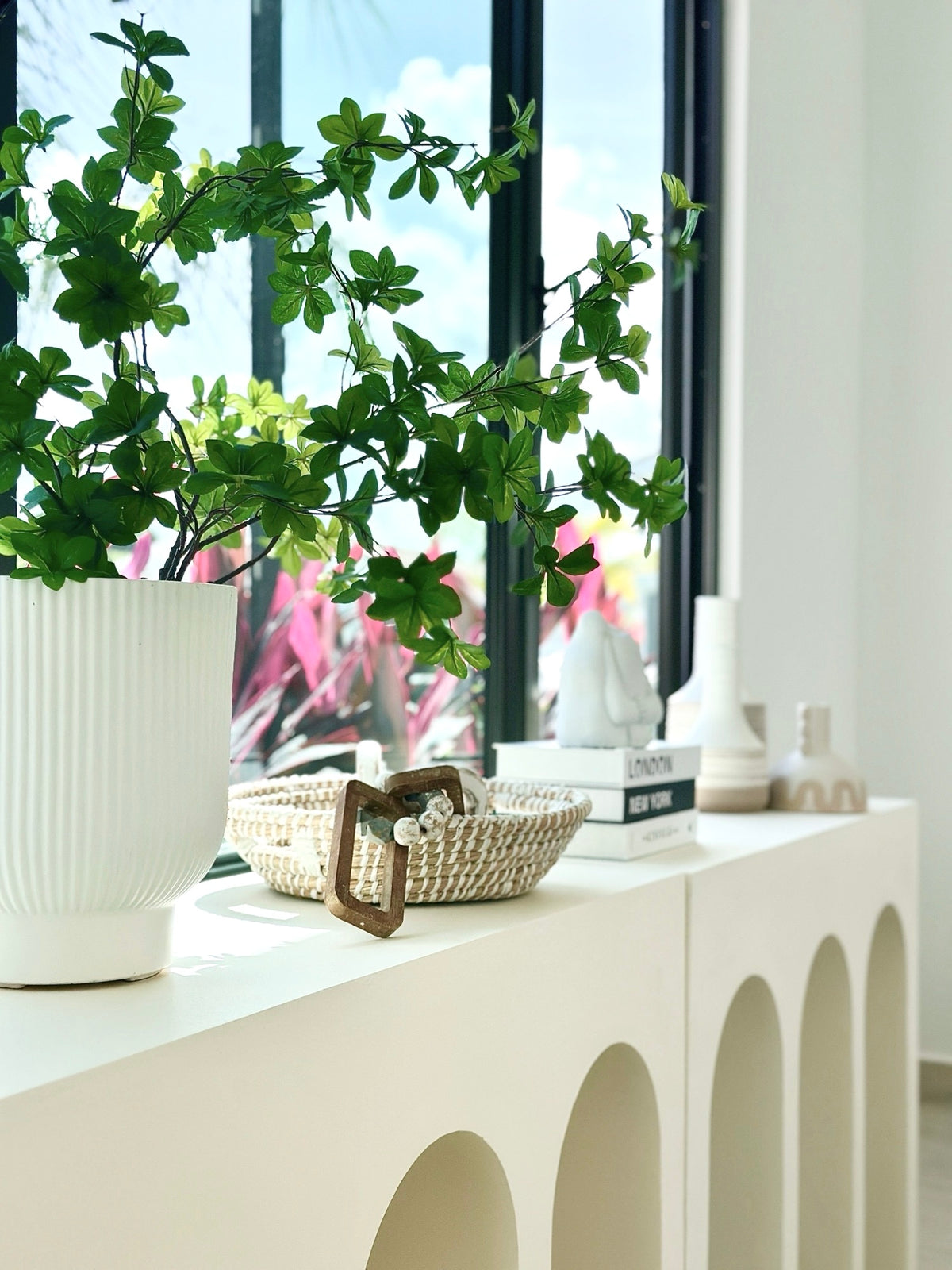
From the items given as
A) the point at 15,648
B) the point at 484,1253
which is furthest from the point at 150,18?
the point at 484,1253

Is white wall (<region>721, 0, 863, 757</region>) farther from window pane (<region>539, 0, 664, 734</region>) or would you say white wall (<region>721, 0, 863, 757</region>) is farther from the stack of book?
the stack of book

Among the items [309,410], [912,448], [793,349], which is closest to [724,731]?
[793,349]

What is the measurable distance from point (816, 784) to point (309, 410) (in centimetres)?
136

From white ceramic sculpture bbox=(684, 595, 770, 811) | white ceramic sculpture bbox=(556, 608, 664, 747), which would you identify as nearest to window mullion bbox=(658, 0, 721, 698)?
white ceramic sculpture bbox=(684, 595, 770, 811)

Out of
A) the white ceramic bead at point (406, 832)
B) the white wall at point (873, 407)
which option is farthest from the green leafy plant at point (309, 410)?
the white wall at point (873, 407)

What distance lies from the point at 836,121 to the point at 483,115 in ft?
4.76

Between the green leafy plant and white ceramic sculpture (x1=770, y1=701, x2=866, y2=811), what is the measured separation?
117 centimetres

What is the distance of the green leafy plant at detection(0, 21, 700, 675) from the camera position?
2.26 ft

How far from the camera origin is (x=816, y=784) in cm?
196

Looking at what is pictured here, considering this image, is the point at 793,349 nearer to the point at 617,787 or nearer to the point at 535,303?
the point at 535,303

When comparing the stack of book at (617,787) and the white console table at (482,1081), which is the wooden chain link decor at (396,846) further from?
the stack of book at (617,787)

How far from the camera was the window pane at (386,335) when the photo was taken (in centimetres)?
156

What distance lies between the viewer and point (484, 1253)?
41.6 inches

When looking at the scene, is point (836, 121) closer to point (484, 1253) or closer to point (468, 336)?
point (468, 336)
